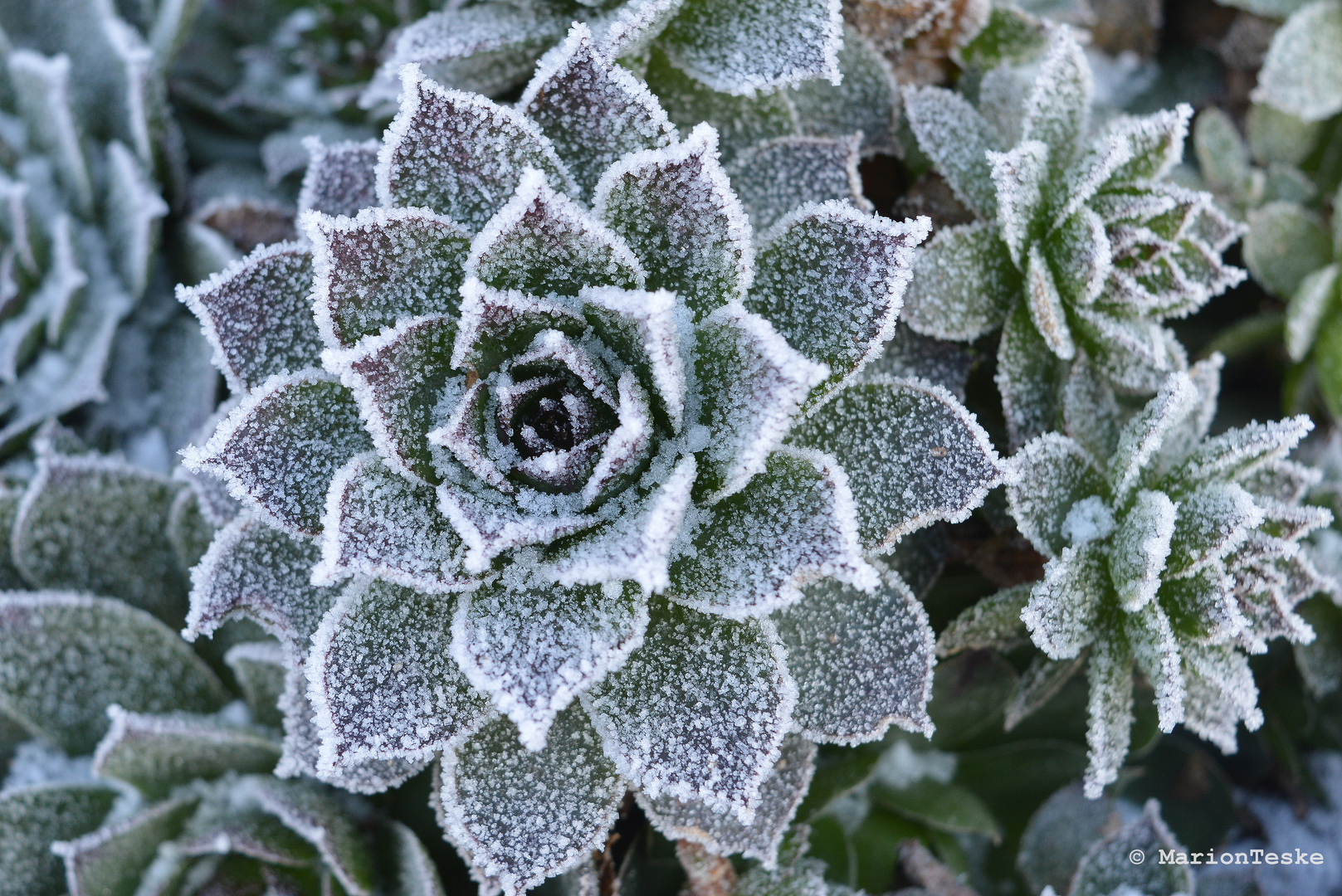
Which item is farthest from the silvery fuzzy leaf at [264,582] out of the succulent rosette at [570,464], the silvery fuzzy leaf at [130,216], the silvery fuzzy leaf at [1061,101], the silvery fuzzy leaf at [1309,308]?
the silvery fuzzy leaf at [1309,308]

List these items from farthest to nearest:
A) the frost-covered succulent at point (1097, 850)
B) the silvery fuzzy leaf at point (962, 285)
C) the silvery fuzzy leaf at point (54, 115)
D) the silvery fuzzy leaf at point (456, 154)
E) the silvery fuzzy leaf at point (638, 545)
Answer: the silvery fuzzy leaf at point (54, 115) → the frost-covered succulent at point (1097, 850) → the silvery fuzzy leaf at point (962, 285) → the silvery fuzzy leaf at point (456, 154) → the silvery fuzzy leaf at point (638, 545)

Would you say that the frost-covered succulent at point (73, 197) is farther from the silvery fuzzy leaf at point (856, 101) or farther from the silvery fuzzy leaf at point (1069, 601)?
the silvery fuzzy leaf at point (1069, 601)

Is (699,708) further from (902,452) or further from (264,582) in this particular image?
(264,582)

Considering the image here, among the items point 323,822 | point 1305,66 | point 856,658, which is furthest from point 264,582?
point 1305,66

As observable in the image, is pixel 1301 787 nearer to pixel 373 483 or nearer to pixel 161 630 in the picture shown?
pixel 373 483

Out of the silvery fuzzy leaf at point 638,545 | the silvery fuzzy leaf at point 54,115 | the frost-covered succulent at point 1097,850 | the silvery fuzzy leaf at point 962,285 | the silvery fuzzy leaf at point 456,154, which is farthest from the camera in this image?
the silvery fuzzy leaf at point 54,115

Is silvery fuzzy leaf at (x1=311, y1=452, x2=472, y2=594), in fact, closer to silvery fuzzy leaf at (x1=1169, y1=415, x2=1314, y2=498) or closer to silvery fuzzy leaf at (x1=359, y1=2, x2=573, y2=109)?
silvery fuzzy leaf at (x1=359, y1=2, x2=573, y2=109)

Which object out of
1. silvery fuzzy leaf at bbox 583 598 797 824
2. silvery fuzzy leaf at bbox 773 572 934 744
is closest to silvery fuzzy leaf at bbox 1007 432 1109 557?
silvery fuzzy leaf at bbox 773 572 934 744
